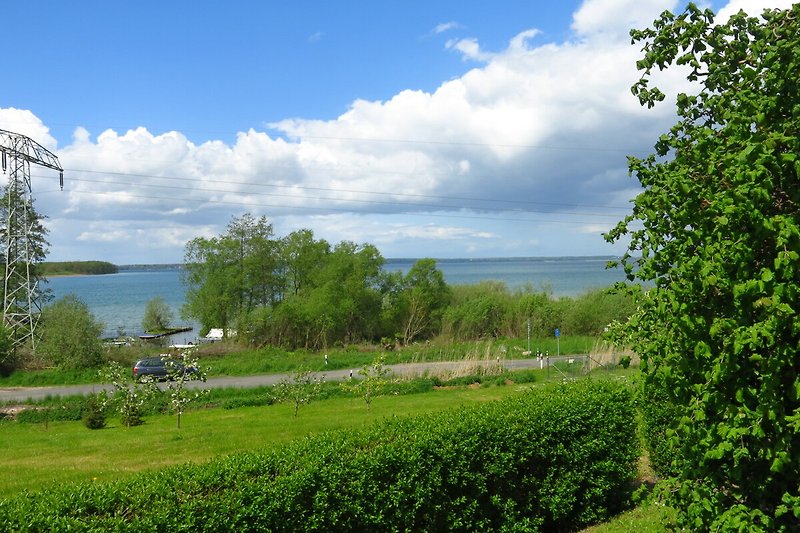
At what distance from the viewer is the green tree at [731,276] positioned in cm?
320

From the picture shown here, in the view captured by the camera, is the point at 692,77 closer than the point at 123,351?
Yes

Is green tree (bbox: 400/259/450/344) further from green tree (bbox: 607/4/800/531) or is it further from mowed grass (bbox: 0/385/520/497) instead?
green tree (bbox: 607/4/800/531)

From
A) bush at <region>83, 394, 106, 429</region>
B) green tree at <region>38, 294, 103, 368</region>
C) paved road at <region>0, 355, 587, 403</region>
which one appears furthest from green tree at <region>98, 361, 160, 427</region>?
green tree at <region>38, 294, 103, 368</region>

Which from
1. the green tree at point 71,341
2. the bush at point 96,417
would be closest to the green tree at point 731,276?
the bush at point 96,417

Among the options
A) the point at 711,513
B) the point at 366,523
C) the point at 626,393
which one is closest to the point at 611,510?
the point at 626,393

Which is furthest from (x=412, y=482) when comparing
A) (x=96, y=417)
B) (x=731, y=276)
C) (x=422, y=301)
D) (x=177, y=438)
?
(x=422, y=301)

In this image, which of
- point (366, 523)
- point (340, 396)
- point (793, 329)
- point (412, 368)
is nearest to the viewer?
point (793, 329)

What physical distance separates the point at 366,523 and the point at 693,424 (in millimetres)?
3781

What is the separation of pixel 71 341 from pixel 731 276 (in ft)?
137

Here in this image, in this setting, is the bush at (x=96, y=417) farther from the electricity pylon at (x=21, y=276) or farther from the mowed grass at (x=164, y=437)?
the electricity pylon at (x=21, y=276)

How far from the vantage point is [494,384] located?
92.3 feet

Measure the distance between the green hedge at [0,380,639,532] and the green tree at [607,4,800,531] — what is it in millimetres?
3236

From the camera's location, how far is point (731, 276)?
11.1ft

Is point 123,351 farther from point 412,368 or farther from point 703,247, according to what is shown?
point 703,247
